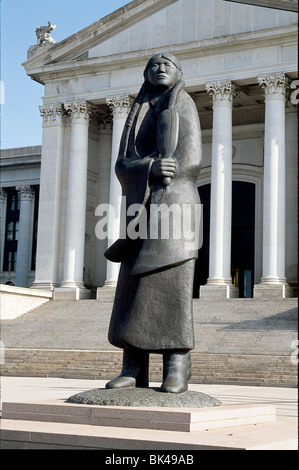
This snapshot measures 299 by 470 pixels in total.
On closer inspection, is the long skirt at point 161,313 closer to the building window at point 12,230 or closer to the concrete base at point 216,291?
the concrete base at point 216,291

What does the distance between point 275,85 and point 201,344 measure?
1908 cm

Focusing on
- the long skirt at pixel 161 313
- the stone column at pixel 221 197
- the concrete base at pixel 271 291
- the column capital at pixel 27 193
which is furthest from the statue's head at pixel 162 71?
the column capital at pixel 27 193

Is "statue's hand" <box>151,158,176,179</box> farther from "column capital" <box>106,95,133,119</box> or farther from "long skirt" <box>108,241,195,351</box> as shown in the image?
"column capital" <box>106,95,133,119</box>

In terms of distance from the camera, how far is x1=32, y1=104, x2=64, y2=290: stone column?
46.1 meters

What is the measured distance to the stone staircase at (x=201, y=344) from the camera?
76.9 feet

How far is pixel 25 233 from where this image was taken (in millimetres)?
65500

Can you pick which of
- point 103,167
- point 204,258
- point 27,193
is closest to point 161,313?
point 204,258


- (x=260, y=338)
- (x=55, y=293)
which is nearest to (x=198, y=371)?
(x=260, y=338)

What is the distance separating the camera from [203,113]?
49375 mm

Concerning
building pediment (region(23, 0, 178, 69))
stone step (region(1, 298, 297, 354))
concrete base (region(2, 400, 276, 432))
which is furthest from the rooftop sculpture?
concrete base (region(2, 400, 276, 432))

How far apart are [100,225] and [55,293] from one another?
6.86 metres

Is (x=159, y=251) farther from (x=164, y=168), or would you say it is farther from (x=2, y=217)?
(x=2, y=217)

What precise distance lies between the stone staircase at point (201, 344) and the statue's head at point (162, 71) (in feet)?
44.9

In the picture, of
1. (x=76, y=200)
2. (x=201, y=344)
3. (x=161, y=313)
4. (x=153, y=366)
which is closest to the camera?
(x=161, y=313)
